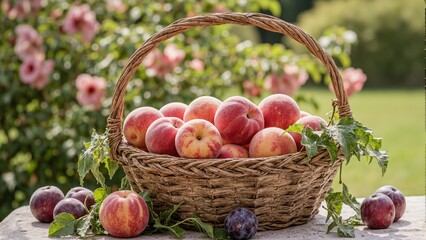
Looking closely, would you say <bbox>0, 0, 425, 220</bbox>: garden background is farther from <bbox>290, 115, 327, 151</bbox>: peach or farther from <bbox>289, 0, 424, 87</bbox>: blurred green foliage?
<bbox>289, 0, 424, 87</bbox>: blurred green foliage

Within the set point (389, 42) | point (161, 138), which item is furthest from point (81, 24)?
point (389, 42)

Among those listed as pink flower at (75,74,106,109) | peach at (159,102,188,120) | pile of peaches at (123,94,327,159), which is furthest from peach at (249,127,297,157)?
pink flower at (75,74,106,109)

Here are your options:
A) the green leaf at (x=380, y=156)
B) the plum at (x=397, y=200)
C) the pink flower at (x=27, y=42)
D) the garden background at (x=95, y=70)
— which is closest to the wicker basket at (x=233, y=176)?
the green leaf at (x=380, y=156)

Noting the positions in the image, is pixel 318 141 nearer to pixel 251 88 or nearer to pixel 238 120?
pixel 238 120

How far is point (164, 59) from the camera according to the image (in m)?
3.71

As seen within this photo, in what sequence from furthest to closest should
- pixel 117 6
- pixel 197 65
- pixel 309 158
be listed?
pixel 117 6
pixel 197 65
pixel 309 158

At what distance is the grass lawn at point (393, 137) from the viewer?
659 centimetres

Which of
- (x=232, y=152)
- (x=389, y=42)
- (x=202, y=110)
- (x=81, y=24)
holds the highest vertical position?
(x=389, y=42)

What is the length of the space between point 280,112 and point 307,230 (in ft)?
1.14

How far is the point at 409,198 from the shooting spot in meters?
2.67

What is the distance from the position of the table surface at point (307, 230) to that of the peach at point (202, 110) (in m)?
0.34

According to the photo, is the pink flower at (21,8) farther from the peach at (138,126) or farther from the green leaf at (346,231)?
the green leaf at (346,231)

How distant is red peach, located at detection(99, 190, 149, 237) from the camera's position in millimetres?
2031

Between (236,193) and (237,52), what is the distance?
201cm
